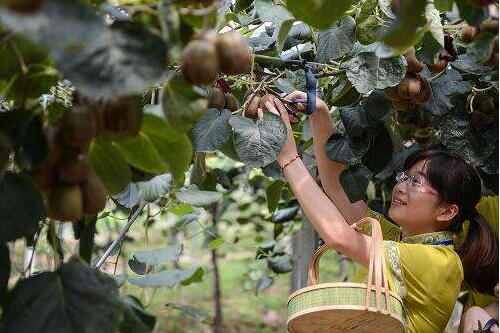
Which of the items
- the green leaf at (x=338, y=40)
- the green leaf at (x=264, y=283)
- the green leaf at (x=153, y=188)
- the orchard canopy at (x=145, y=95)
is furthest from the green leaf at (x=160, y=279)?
the green leaf at (x=264, y=283)

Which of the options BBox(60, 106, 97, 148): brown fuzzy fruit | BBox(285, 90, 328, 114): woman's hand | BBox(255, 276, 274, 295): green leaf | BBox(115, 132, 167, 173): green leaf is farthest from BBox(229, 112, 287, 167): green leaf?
BBox(255, 276, 274, 295): green leaf

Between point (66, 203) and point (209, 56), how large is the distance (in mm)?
234

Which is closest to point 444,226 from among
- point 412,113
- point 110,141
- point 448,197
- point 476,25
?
point 448,197

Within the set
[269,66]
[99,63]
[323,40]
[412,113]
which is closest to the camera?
[99,63]

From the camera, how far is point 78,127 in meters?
0.95

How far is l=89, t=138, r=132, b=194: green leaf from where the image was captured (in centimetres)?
108

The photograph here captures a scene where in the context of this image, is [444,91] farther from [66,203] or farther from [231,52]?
[66,203]

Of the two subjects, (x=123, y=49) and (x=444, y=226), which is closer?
(x=123, y=49)

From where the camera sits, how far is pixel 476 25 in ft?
4.14

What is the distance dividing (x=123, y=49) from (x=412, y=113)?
122 cm

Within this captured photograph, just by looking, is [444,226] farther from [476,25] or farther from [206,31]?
[206,31]

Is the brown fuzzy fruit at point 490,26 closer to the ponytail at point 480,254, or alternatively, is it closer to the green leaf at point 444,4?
the green leaf at point 444,4

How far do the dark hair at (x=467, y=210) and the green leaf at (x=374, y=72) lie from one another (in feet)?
1.28

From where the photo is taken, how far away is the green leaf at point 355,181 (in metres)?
1.94
